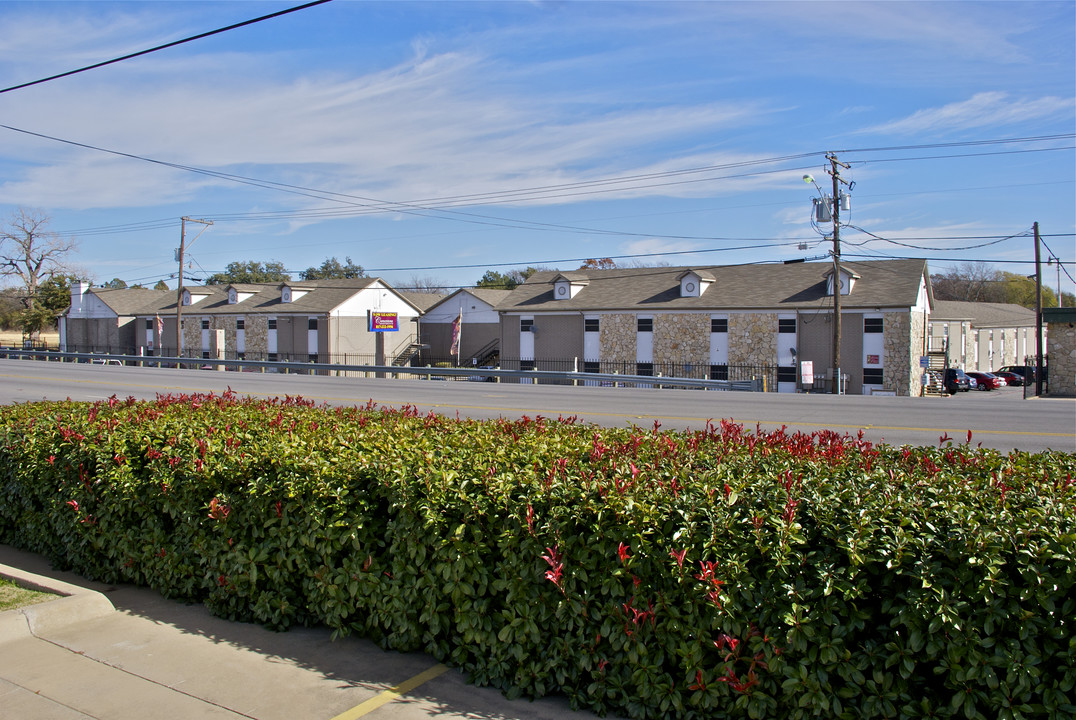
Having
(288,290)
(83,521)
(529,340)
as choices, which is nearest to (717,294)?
(529,340)

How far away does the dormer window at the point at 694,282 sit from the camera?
43.6m

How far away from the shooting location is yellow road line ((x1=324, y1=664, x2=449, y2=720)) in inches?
170

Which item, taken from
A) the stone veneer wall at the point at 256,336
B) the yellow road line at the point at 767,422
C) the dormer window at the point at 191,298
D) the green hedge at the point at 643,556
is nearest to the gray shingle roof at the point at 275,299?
the dormer window at the point at 191,298

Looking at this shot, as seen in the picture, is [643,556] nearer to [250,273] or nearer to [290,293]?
[290,293]

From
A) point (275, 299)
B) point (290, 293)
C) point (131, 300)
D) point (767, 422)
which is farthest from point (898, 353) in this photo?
point (131, 300)

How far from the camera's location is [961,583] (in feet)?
11.9

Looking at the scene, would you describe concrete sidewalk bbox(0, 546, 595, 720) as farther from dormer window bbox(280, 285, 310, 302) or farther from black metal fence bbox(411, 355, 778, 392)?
dormer window bbox(280, 285, 310, 302)

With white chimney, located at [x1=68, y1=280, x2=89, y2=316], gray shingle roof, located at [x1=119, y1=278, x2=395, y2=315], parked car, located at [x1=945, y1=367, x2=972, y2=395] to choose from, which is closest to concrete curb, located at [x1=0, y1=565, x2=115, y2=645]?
parked car, located at [x1=945, y1=367, x2=972, y2=395]

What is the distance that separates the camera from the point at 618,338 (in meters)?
45.2

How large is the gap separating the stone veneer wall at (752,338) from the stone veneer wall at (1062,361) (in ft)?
39.8

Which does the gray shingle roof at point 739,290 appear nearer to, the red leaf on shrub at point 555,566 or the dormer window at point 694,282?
the dormer window at point 694,282

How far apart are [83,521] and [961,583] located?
6.59 metres

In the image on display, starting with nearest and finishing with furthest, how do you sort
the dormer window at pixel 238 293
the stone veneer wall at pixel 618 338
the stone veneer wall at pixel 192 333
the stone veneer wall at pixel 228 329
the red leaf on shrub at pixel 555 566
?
1. the red leaf on shrub at pixel 555 566
2. the stone veneer wall at pixel 618 338
3. the stone veneer wall at pixel 228 329
4. the dormer window at pixel 238 293
5. the stone veneer wall at pixel 192 333

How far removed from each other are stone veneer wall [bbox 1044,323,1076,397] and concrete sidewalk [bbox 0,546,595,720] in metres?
36.7
